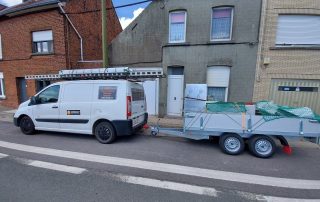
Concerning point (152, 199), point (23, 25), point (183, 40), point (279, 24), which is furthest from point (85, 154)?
point (23, 25)

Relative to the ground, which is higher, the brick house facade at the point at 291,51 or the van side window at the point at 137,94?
the brick house facade at the point at 291,51

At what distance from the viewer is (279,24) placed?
8.00 meters

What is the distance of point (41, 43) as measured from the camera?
10.9 meters

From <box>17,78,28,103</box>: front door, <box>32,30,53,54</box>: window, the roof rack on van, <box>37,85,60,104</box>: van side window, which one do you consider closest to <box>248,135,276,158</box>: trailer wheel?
the roof rack on van

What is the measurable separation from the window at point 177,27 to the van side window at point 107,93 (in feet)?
16.7

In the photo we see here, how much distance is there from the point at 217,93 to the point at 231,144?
180 inches

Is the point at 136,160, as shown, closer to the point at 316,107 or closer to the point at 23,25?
the point at 316,107

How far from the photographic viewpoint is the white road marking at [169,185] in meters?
3.15

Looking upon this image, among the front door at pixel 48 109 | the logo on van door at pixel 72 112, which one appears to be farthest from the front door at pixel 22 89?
the logo on van door at pixel 72 112

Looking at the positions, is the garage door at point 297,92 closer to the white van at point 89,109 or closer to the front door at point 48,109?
the white van at point 89,109

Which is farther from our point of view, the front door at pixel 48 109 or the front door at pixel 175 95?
the front door at pixel 175 95

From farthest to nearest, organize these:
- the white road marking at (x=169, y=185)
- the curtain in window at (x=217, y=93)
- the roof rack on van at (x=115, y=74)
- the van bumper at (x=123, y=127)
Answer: the curtain in window at (x=217, y=93), the roof rack on van at (x=115, y=74), the van bumper at (x=123, y=127), the white road marking at (x=169, y=185)

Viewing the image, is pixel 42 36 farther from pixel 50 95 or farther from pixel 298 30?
pixel 298 30

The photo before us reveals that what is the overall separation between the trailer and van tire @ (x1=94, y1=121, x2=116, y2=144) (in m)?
2.17
